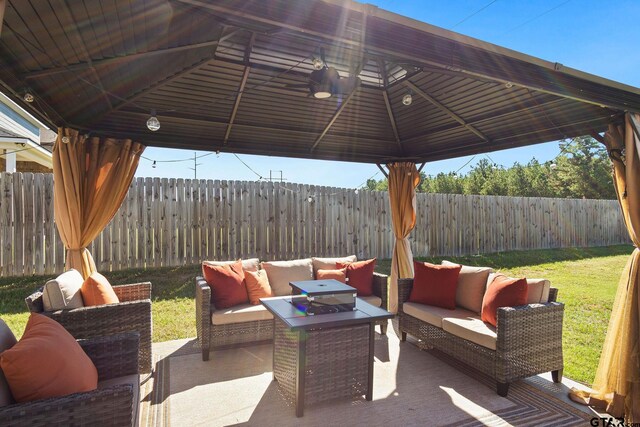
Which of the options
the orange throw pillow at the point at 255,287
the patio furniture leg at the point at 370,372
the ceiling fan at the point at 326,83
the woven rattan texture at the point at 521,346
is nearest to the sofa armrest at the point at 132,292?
the orange throw pillow at the point at 255,287

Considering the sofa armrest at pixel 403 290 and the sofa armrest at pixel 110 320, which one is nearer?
the sofa armrest at pixel 110 320

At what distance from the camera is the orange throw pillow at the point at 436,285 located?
12.3 ft

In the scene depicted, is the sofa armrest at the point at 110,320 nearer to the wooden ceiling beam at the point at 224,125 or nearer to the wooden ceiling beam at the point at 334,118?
the wooden ceiling beam at the point at 224,125

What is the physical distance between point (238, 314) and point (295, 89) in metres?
2.40

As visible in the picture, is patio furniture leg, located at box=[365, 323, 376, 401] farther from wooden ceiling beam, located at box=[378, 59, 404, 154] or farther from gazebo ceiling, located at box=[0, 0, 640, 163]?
wooden ceiling beam, located at box=[378, 59, 404, 154]

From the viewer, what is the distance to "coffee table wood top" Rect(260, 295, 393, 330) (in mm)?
2650

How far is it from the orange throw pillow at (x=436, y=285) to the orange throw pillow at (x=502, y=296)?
0.48m

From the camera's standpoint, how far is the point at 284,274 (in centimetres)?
430

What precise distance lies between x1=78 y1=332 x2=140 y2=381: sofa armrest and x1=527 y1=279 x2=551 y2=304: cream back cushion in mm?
3279

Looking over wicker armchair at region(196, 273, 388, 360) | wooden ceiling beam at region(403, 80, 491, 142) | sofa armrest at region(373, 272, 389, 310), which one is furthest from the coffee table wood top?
wooden ceiling beam at region(403, 80, 491, 142)

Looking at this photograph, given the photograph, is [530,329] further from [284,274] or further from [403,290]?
[284,274]

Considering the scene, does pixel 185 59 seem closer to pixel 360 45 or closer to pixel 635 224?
pixel 360 45

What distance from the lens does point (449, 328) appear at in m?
3.35

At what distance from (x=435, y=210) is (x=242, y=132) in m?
5.99
